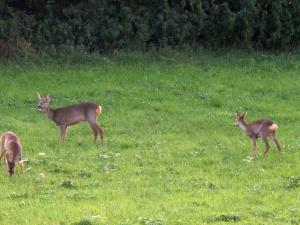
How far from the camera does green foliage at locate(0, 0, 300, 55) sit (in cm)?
2816

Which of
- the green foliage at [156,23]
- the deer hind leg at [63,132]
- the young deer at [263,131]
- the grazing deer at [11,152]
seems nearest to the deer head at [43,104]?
the deer hind leg at [63,132]

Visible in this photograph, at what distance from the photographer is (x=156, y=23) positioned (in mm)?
28781

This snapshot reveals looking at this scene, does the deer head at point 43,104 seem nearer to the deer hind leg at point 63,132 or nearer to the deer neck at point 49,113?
the deer neck at point 49,113

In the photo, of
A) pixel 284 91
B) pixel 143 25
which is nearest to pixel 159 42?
pixel 143 25

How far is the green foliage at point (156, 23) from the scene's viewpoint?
28156 mm

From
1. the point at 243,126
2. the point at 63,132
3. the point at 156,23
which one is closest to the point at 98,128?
the point at 63,132

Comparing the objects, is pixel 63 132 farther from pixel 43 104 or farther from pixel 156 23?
pixel 156 23

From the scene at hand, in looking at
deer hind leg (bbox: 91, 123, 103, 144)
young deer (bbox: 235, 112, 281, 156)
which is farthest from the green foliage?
young deer (bbox: 235, 112, 281, 156)

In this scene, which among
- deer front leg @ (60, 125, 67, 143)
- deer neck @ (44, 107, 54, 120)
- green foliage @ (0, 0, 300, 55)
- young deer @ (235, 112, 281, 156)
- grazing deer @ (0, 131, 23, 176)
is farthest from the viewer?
green foliage @ (0, 0, 300, 55)

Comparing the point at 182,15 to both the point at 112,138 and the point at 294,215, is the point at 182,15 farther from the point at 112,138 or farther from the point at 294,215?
the point at 294,215

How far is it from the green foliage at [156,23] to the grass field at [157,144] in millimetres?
1063

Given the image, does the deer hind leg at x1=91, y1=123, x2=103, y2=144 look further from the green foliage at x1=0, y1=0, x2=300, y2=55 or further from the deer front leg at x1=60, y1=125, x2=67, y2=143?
the green foliage at x1=0, y1=0, x2=300, y2=55

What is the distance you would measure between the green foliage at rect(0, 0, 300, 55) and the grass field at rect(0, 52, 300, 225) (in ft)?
3.49

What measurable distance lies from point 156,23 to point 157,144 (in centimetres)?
1076
